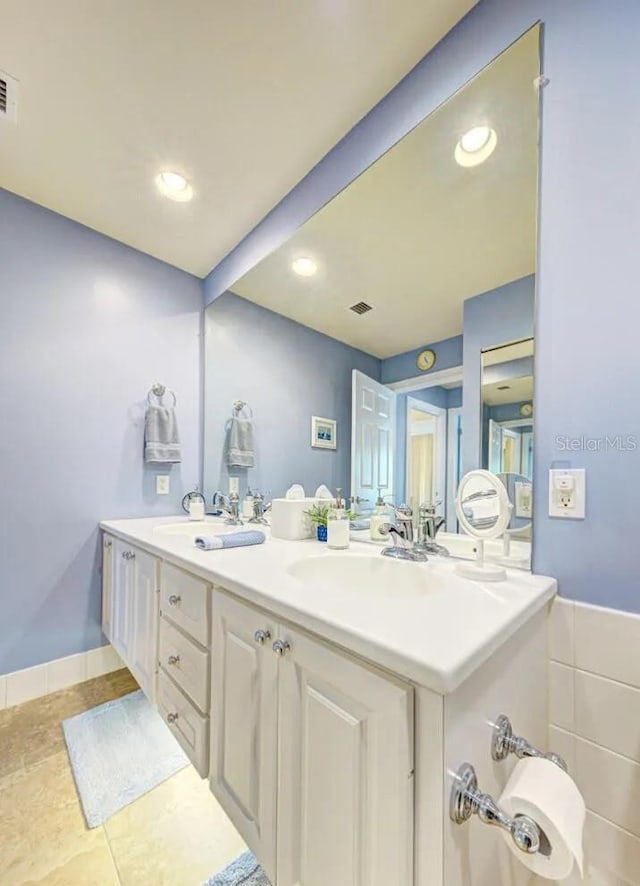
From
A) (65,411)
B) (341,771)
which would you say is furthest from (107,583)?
(341,771)

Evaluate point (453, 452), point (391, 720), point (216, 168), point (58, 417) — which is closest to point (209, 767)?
point (391, 720)

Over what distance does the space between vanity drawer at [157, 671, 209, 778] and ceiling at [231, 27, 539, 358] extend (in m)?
1.33

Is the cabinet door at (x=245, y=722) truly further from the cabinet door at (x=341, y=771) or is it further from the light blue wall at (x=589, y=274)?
the light blue wall at (x=589, y=274)

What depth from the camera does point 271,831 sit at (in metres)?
0.73

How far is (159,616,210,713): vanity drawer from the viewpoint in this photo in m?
0.97

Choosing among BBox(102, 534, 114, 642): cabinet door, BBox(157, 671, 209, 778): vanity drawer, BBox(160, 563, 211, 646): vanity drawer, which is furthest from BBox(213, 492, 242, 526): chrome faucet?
BBox(157, 671, 209, 778): vanity drawer

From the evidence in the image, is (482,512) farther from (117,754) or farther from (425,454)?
(117,754)

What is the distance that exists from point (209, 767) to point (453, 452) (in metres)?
1.11

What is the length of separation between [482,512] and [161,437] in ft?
5.67

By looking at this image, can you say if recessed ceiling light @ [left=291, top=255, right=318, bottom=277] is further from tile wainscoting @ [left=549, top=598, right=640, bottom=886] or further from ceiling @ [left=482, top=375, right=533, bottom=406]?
tile wainscoting @ [left=549, top=598, right=640, bottom=886]

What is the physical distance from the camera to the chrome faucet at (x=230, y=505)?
6.42 feet

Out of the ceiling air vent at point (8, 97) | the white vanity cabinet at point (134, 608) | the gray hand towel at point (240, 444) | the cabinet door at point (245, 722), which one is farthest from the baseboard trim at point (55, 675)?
the ceiling air vent at point (8, 97)

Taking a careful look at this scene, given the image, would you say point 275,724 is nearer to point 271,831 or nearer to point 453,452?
point 271,831

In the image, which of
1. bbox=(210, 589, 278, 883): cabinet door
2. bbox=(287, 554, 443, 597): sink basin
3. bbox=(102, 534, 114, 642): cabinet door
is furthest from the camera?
bbox=(102, 534, 114, 642): cabinet door
